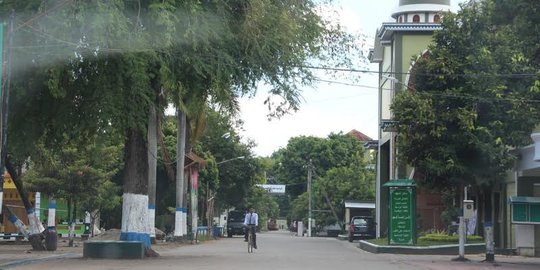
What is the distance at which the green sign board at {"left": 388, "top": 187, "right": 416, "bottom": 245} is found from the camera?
26.6 meters

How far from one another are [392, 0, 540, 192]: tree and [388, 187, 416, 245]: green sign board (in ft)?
8.65

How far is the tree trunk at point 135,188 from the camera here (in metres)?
20.6

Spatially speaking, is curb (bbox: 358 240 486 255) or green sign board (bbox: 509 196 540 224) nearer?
green sign board (bbox: 509 196 540 224)

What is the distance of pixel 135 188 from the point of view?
67.9 feet

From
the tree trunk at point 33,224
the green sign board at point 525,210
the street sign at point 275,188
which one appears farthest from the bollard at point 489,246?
the street sign at point 275,188

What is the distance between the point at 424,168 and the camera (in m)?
23.5

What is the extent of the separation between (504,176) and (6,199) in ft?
84.6

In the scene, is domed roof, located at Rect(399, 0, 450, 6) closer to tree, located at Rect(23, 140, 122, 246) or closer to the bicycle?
tree, located at Rect(23, 140, 122, 246)

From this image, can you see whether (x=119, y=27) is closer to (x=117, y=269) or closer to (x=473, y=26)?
(x=117, y=269)

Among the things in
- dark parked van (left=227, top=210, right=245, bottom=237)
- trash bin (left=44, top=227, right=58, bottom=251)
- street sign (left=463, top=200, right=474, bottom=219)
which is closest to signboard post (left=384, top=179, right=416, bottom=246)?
street sign (left=463, top=200, right=474, bottom=219)

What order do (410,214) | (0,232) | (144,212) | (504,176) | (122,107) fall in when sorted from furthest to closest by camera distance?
(0,232)
(410,214)
(504,176)
(144,212)
(122,107)

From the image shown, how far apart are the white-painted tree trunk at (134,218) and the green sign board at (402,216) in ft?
34.0

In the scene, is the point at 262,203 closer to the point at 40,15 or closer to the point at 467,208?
the point at 467,208

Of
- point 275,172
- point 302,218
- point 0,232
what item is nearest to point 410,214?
point 0,232
